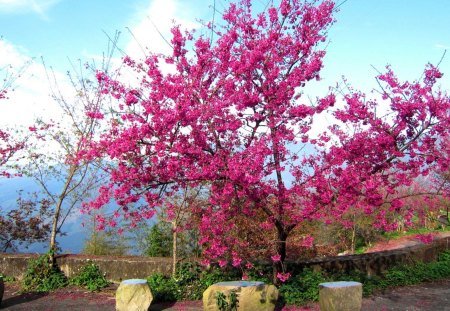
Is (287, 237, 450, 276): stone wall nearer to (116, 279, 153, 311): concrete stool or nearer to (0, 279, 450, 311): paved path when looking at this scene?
(0, 279, 450, 311): paved path

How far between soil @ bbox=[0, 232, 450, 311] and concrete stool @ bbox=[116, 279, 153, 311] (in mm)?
503

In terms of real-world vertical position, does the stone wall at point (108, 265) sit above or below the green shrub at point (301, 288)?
above

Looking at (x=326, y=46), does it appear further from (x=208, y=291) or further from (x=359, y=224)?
(x=359, y=224)

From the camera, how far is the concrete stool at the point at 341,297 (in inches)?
333

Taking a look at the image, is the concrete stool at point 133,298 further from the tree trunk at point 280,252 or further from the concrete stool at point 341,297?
the concrete stool at point 341,297

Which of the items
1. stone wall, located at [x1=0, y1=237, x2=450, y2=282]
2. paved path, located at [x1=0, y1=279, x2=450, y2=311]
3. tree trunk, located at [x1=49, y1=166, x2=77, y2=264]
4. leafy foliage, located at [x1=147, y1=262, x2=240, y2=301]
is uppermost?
tree trunk, located at [x1=49, y1=166, x2=77, y2=264]

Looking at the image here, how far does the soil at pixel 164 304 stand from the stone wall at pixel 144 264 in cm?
54

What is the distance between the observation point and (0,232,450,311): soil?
9.45 m

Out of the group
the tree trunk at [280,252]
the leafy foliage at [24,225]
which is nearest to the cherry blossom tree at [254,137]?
the tree trunk at [280,252]

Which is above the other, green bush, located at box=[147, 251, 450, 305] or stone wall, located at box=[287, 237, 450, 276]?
stone wall, located at box=[287, 237, 450, 276]

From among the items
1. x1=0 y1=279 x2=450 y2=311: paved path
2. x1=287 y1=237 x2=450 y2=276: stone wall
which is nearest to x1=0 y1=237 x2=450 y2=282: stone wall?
x1=287 y1=237 x2=450 y2=276: stone wall

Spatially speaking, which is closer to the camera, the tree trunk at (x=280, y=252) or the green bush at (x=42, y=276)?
the tree trunk at (x=280, y=252)

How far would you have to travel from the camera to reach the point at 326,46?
30.7 feet

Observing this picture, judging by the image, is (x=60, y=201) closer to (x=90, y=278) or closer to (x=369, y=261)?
(x=90, y=278)
